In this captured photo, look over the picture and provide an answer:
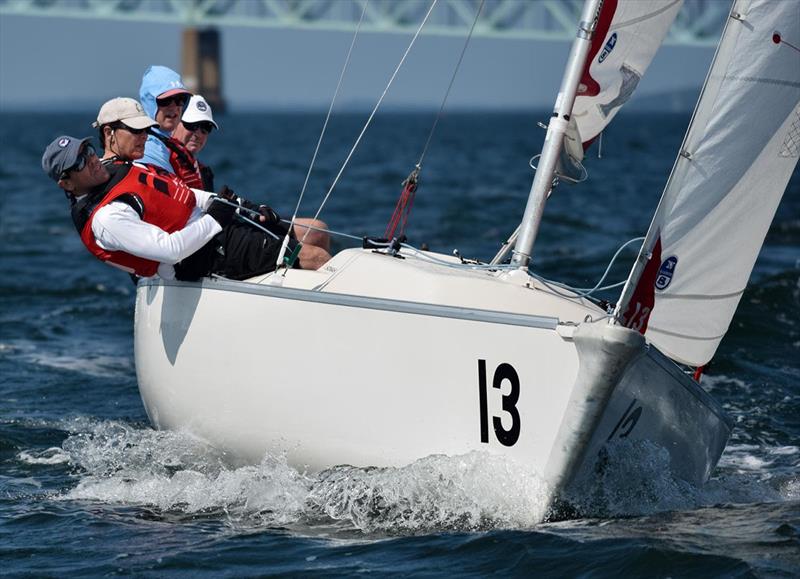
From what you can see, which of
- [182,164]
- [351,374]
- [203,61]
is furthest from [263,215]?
[203,61]

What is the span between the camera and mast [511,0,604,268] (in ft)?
12.6

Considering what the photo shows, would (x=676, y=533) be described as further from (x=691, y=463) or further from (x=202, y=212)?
(x=202, y=212)

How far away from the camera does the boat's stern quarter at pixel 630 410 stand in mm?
3326

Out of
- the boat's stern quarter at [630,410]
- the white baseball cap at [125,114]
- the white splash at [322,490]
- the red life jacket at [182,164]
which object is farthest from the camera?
the red life jacket at [182,164]

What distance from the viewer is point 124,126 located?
3.99m

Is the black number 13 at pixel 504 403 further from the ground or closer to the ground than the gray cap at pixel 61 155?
closer to the ground

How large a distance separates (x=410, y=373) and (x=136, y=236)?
2.94ft

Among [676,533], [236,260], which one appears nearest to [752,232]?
[676,533]

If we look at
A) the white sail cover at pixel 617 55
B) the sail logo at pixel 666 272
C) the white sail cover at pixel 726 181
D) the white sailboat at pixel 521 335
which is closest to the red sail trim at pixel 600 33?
the white sail cover at pixel 617 55

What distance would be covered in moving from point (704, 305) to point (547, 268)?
532 cm

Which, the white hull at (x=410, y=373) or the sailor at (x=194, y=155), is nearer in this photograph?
the white hull at (x=410, y=373)

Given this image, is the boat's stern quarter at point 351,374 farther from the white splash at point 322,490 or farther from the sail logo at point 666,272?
the sail logo at point 666,272

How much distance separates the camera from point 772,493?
404cm

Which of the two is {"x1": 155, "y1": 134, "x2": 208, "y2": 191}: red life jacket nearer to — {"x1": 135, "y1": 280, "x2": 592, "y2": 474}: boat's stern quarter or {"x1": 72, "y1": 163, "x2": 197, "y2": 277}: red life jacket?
{"x1": 72, "y1": 163, "x2": 197, "y2": 277}: red life jacket
